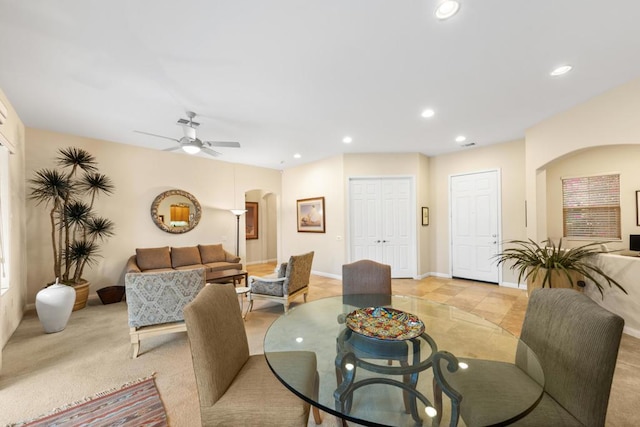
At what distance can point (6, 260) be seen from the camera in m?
3.02

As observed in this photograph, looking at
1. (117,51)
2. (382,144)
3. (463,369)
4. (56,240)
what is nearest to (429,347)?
(463,369)

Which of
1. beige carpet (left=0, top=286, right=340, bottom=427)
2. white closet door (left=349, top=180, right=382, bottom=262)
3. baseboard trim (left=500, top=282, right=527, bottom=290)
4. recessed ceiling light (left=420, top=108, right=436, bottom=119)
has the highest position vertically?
recessed ceiling light (left=420, top=108, right=436, bottom=119)

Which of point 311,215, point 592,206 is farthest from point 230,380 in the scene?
point 592,206

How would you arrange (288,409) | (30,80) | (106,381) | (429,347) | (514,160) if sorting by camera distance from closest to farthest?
(288,409) < (429,347) < (106,381) < (30,80) < (514,160)

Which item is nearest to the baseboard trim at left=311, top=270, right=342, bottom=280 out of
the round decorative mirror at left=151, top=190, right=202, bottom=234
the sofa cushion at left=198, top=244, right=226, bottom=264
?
the sofa cushion at left=198, top=244, right=226, bottom=264

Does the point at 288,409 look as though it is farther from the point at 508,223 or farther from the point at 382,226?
the point at 508,223

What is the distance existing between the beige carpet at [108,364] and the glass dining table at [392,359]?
572 millimetres

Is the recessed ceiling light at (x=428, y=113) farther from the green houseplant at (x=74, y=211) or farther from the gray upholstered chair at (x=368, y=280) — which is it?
the green houseplant at (x=74, y=211)

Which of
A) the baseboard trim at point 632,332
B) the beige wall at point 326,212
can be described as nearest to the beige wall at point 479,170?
the baseboard trim at point 632,332

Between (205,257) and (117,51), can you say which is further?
(205,257)

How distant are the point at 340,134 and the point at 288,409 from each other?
13.0ft

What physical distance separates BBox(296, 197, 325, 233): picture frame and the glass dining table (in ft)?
13.2

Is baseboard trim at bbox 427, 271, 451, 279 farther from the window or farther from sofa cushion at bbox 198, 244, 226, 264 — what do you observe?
sofa cushion at bbox 198, 244, 226, 264

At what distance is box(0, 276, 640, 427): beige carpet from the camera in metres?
1.89
